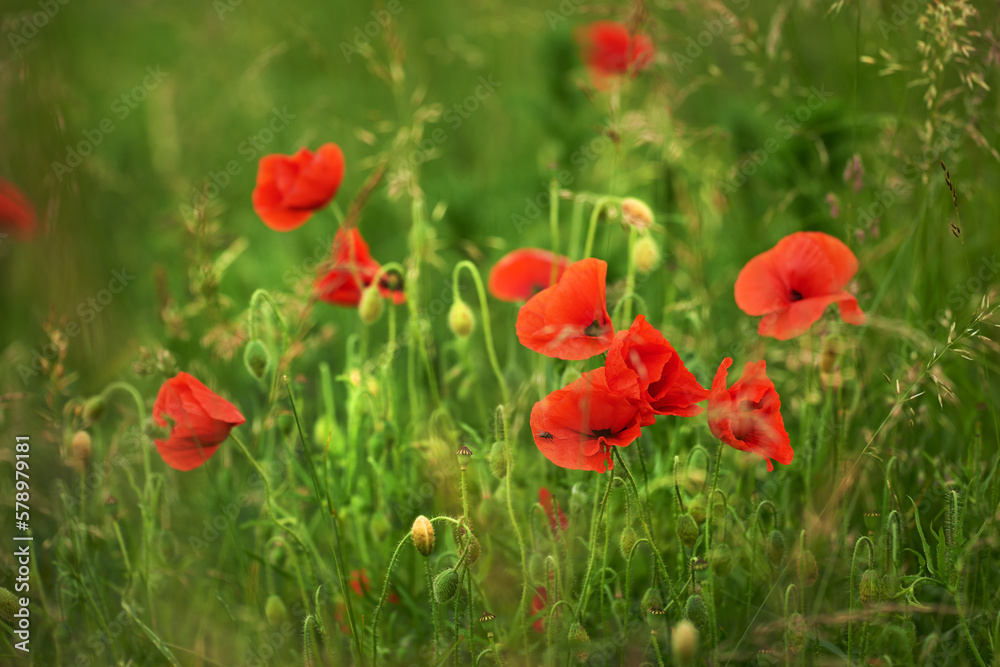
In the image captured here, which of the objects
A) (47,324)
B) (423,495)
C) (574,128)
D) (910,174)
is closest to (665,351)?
(423,495)

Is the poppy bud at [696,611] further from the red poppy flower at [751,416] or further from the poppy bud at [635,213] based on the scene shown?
the poppy bud at [635,213]

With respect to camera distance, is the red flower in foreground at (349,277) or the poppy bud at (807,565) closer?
the poppy bud at (807,565)

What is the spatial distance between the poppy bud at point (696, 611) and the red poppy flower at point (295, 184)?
1.02m

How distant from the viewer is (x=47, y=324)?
1483mm

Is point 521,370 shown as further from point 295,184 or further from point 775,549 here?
point 775,549

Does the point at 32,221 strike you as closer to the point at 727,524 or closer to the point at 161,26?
the point at 727,524

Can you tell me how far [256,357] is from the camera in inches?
57.9

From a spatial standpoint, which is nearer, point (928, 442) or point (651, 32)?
point (928, 442)

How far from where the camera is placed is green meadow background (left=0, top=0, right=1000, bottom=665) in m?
1.43

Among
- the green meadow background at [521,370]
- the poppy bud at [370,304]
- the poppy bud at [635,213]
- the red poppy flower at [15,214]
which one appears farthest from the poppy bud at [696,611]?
the red poppy flower at [15,214]

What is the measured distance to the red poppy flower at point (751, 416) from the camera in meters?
1.20

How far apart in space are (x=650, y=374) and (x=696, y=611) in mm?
350

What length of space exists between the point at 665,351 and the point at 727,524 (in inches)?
12.2

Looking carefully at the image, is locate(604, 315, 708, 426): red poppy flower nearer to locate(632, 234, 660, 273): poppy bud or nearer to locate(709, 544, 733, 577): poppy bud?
locate(709, 544, 733, 577): poppy bud
